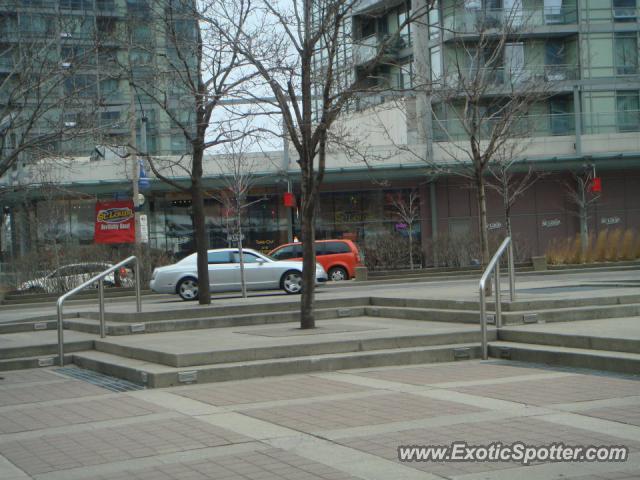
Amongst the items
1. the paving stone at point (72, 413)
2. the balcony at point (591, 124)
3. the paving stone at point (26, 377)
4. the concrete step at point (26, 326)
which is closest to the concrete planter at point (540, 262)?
the balcony at point (591, 124)

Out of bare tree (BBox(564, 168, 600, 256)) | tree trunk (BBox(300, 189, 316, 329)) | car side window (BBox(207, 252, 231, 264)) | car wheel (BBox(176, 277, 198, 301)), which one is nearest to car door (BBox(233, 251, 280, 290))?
car side window (BBox(207, 252, 231, 264))

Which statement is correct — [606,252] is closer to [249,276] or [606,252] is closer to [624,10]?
[624,10]

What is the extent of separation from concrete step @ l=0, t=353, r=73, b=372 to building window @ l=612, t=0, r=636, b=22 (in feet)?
129

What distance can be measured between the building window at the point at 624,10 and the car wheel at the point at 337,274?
2122 centimetres

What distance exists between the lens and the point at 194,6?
16391 mm

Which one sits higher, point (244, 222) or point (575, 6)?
point (575, 6)

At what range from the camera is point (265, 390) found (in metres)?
10.1

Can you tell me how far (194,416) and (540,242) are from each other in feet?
Answer: 133

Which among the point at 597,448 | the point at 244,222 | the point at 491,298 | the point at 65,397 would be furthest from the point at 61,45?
the point at 244,222

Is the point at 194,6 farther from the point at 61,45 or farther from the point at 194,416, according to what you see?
the point at 194,416

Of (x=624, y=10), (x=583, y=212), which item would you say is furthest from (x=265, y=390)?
(x=624, y=10)

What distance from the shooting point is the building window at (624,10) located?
45719mm

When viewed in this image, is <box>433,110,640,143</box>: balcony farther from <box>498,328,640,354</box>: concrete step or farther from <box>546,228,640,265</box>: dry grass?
<box>498,328,640,354</box>: concrete step

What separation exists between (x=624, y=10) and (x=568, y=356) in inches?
1543
